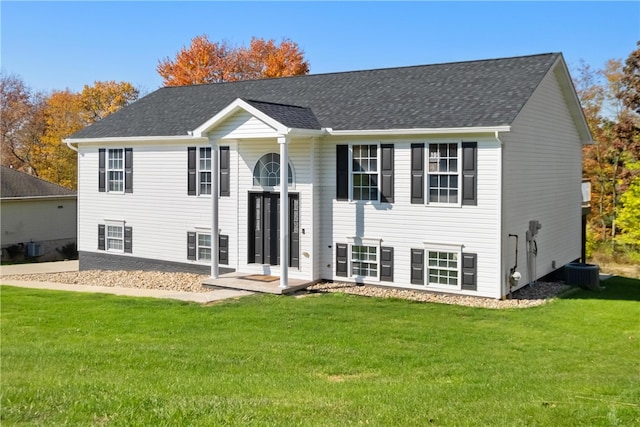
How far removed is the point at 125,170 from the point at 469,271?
12.0 metres

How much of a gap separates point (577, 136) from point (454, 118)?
308 inches

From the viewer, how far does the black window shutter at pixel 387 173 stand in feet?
52.0

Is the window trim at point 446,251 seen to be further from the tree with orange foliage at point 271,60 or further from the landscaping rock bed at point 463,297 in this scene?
the tree with orange foliage at point 271,60

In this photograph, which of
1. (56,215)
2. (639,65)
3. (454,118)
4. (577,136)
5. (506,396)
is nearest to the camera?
(506,396)

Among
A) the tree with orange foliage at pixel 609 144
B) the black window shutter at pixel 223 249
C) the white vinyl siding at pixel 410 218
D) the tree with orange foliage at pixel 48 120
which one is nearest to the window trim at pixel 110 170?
the black window shutter at pixel 223 249

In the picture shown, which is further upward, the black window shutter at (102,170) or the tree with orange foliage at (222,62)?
the tree with orange foliage at (222,62)

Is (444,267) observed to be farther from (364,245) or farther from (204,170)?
(204,170)

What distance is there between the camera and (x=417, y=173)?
15.4 metres

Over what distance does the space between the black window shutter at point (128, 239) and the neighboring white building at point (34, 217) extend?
10.5 m

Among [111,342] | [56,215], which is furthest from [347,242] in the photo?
[56,215]

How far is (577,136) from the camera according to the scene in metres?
20.7

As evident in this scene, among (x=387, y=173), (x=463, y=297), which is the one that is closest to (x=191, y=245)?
(x=387, y=173)

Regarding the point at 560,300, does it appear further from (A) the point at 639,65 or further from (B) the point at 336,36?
(A) the point at 639,65

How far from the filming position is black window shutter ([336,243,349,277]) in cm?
1673
